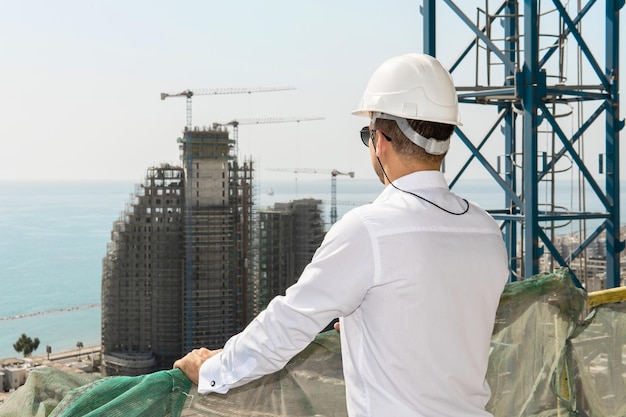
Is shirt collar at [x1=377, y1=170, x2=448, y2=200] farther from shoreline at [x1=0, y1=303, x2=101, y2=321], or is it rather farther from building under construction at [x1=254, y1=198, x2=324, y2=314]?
→ shoreline at [x1=0, y1=303, x2=101, y2=321]

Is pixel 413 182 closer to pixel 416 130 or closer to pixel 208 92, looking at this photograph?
pixel 416 130

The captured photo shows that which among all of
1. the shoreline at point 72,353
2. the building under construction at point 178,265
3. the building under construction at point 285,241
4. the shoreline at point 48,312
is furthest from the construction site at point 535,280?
the shoreline at point 48,312

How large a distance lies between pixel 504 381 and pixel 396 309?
48.0 inches

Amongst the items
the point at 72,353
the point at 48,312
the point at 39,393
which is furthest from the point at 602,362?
the point at 48,312

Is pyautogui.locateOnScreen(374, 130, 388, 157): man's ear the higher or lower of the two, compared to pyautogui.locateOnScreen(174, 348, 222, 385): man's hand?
higher

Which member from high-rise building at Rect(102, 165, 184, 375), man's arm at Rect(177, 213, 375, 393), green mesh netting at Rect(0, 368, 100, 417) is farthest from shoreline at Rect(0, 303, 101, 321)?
man's arm at Rect(177, 213, 375, 393)

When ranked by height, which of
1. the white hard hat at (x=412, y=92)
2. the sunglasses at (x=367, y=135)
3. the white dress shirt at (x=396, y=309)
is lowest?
the white dress shirt at (x=396, y=309)

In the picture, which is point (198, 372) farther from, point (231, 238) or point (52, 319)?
point (52, 319)

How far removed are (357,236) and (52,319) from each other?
268ft

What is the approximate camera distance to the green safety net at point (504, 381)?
1571mm

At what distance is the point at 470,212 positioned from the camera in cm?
133

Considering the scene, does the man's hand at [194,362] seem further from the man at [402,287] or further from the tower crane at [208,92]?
the tower crane at [208,92]

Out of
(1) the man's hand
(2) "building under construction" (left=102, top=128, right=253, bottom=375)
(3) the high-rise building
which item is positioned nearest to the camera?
(1) the man's hand

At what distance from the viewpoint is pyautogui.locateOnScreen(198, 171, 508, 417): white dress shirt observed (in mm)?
1194
